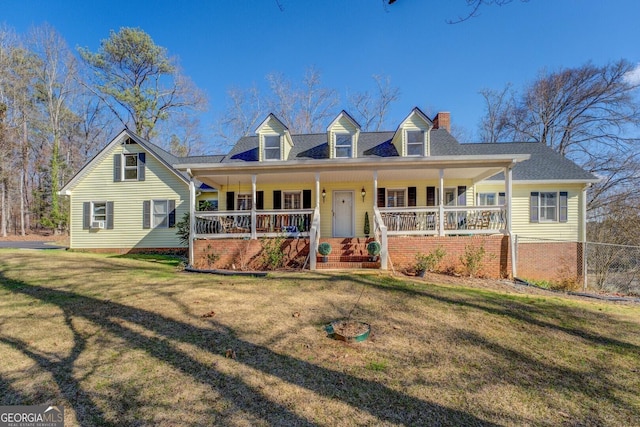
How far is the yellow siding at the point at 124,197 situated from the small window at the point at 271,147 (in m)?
5.19

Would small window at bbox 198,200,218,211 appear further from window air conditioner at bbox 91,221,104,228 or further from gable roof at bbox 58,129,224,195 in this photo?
window air conditioner at bbox 91,221,104,228

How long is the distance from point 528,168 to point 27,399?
16902 mm

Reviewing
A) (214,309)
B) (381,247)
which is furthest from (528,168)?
(214,309)

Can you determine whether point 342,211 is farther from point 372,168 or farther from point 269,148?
point 269,148

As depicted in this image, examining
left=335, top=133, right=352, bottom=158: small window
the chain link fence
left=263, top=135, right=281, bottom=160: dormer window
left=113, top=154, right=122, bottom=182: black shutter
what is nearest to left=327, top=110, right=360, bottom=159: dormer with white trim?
left=335, top=133, right=352, bottom=158: small window

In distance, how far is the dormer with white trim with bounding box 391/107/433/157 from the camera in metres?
11.8

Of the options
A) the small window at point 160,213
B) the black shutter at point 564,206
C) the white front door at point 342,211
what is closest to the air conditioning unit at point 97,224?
the small window at point 160,213

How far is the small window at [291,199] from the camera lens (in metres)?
13.4

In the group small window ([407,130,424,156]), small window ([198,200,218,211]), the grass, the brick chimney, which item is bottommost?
the grass

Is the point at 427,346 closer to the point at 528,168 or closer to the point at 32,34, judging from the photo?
the point at 528,168

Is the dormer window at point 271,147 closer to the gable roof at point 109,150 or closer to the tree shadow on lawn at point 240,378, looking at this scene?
the gable roof at point 109,150

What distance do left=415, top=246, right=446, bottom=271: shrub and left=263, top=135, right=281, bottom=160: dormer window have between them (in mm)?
7347

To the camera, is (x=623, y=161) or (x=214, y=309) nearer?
(x=214, y=309)

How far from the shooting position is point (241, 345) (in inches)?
143
